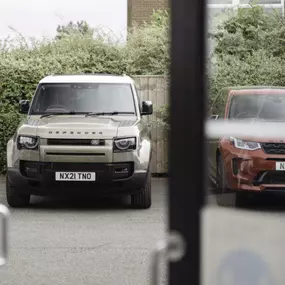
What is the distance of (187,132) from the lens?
2209mm

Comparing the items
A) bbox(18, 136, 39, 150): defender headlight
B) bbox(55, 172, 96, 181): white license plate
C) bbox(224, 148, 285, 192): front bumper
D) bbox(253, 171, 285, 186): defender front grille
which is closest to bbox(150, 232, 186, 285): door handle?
bbox(224, 148, 285, 192): front bumper

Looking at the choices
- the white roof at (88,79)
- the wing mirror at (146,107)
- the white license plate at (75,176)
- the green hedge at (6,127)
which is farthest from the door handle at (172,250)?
the green hedge at (6,127)

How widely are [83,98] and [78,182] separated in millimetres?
1287

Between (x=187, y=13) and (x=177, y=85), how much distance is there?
0.64 feet

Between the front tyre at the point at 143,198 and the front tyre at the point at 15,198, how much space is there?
1254 millimetres

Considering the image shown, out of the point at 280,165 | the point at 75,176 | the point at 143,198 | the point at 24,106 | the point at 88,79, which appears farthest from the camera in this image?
the point at 88,79

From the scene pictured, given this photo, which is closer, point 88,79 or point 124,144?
point 124,144

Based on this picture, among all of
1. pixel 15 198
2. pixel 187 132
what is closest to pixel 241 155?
pixel 187 132

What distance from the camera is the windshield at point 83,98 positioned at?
9.66 m

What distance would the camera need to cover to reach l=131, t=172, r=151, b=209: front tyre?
30.2 ft

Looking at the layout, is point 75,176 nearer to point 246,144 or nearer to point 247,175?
point 247,175

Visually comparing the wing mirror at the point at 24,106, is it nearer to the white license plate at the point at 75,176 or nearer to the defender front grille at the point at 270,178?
the white license plate at the point at 75,176

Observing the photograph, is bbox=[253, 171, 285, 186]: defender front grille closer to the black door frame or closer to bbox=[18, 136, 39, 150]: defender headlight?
the black door frame

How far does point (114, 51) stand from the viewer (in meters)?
13.5
